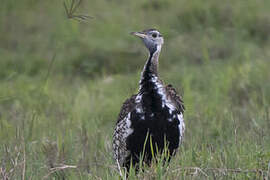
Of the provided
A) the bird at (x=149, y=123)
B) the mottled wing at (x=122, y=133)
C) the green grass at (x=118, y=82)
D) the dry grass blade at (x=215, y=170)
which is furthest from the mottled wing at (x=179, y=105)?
the dry grass blade at (x=215, y=170)

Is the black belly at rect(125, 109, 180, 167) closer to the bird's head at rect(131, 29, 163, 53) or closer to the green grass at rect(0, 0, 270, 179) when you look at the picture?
the green grass at rect(0, 0, 270, 179)

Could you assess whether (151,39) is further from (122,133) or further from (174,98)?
(122,133)

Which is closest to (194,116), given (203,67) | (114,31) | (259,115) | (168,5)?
(259,115)

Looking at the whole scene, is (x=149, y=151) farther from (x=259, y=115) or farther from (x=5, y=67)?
(x=5, y=67)

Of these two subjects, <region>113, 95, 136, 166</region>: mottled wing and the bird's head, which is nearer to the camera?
<region>113, 95, 136, 166</region>: mottled wing

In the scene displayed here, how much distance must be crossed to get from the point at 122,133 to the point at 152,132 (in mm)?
268

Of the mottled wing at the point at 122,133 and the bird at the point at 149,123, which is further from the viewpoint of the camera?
the mottled wing at the point at 122,133

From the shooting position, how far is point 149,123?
4.54 metres

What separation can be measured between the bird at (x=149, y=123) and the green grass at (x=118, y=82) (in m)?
0.17

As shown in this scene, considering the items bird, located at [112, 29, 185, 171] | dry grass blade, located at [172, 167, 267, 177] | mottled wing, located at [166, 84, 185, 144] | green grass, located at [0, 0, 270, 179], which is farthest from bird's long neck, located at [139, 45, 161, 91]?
dry grass blade, located at [172, 167, 267, 177]

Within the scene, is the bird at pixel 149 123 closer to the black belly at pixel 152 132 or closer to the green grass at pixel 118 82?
the black belly at pixel 152 132

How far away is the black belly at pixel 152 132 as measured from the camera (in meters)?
4.55

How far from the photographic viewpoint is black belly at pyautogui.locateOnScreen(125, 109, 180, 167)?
4.55m

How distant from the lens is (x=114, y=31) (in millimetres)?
9492
